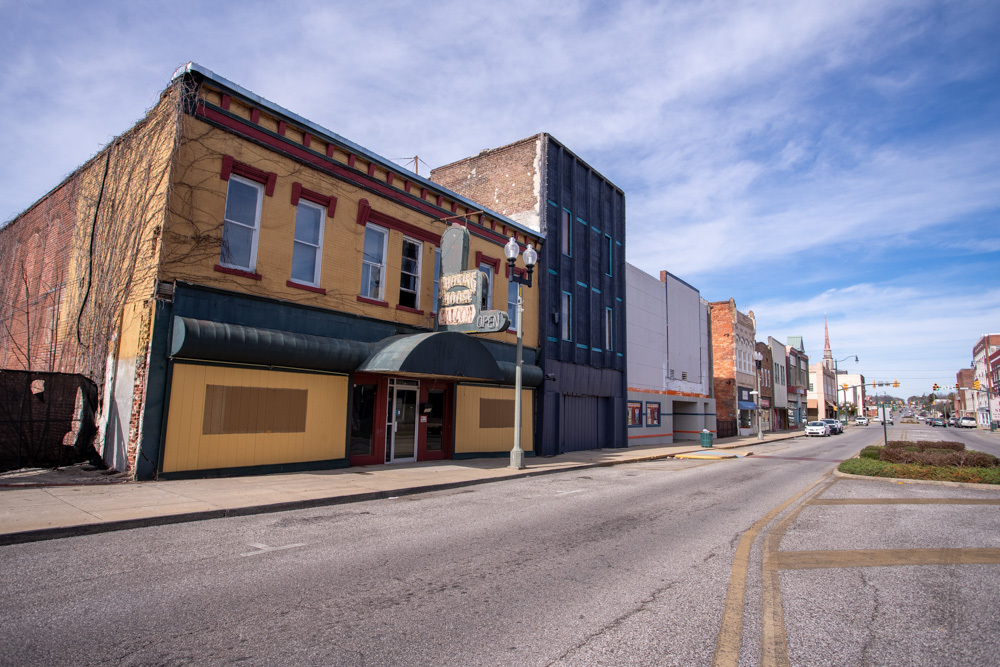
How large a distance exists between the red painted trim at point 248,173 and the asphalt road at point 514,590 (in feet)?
24.8

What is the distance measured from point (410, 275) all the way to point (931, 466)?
14179mm

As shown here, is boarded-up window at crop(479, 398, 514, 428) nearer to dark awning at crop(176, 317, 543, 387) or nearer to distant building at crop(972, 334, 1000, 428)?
dark awning at crop(176, 317, 543, 387)

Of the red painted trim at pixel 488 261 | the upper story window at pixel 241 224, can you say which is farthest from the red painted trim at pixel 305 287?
the red painted trim at pixel 488 261

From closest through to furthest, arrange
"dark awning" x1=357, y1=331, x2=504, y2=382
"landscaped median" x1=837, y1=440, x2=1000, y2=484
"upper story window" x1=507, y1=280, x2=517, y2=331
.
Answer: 1. "landscaped median" x1=837, y1=440, x2=1000, y2=484
2. "dark awning" x1=357, y1=331, x2=504, y2=382
3. "upper story window" x1=507, y1=280, x2=517, y2=331

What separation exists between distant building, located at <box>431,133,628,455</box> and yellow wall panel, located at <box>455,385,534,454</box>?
1.99 meters

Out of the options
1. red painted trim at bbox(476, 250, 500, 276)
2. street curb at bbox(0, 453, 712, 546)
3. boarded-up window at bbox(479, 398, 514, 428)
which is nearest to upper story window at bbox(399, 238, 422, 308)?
red painted trim at bbox(476, 250, 500, 276)

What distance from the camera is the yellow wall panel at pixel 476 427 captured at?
17266mm

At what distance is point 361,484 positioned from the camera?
11.1 m

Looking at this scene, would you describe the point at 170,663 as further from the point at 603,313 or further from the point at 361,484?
the point at 603,313

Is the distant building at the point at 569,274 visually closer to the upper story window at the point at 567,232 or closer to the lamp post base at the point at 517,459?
the upper story window at the point at 567,232

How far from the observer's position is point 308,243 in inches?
535

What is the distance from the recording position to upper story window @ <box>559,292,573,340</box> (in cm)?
2269

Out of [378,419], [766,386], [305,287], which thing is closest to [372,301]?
[305,287]

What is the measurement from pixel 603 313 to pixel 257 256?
646 inches
